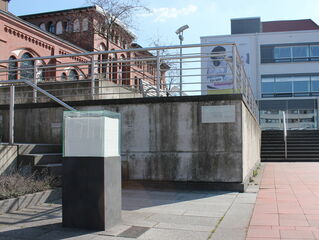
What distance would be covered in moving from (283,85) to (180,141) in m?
38.3

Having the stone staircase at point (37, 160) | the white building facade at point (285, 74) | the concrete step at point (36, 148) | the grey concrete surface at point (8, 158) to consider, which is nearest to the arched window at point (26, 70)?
the concrete step at point (36, 148)

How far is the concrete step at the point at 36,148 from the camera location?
826 centimetres

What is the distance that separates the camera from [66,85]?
12195 millimetres

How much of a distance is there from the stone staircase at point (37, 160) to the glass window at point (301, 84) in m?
39.6

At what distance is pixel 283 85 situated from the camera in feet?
146

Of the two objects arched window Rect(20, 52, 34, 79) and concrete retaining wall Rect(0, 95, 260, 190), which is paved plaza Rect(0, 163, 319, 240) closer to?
concrete retaining wall Rect(0, 95, 260, 190)

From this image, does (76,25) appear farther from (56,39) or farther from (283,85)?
(283,85)

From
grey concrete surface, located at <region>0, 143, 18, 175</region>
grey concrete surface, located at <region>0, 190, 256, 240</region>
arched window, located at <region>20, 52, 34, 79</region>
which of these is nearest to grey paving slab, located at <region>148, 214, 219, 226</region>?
grey concrete surface, located at <region>0, 190, 256, 240</region>

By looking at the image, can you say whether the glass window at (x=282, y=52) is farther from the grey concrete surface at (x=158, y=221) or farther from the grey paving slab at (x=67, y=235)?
the grey paving slab at (x=67, y=235)

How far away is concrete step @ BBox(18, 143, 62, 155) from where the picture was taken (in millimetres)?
8258

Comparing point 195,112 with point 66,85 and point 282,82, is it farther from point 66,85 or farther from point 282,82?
point 282,82

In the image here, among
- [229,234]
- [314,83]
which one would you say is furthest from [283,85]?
[229,234]

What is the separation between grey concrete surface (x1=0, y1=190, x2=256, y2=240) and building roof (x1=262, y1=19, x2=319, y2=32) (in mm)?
57401

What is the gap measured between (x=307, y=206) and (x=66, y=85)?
8234mm
